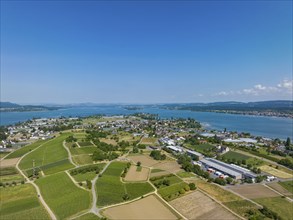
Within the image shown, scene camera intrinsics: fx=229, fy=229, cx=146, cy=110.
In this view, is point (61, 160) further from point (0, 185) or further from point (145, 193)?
point (145, 193)

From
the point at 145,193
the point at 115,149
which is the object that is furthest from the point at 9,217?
the point at 115,149

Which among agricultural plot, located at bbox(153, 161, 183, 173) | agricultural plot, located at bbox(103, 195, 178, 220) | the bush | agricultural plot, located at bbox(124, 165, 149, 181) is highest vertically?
the bush

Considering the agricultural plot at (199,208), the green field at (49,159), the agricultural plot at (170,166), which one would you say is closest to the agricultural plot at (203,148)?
the agricultural plot at (170,166)

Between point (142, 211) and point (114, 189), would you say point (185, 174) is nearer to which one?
point (114, 189)

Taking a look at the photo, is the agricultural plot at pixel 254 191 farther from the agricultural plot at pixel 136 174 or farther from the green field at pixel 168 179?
the agricultural plot at pixel 136 174

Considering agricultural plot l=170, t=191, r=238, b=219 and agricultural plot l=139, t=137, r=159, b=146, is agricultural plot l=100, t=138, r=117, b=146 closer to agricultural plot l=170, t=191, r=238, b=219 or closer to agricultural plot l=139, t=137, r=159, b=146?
agricultural plot l=139, t=137, r=159, b=146

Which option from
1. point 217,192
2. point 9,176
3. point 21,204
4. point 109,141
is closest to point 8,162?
point 9,176

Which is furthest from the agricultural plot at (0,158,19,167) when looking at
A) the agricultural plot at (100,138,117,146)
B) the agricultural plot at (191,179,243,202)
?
the agricultural plot at (191,179,243,202)
